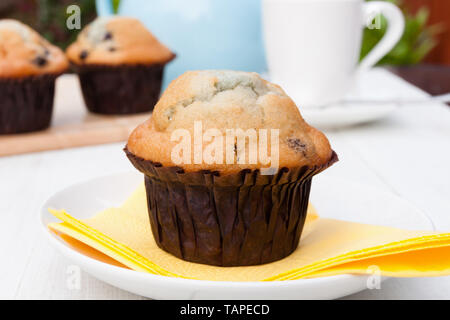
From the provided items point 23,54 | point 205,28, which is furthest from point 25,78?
point 205,28

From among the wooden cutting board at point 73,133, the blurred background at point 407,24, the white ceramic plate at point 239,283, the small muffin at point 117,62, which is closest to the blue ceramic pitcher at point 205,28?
the small muffin at point 117,62

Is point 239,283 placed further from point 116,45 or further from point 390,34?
point 390,34

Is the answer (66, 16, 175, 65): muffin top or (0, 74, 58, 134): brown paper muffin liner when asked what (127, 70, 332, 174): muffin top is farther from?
(66, 16, 175, 65): muffin top

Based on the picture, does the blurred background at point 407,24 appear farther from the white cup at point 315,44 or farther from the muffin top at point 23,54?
the muffin top at point 23,54
